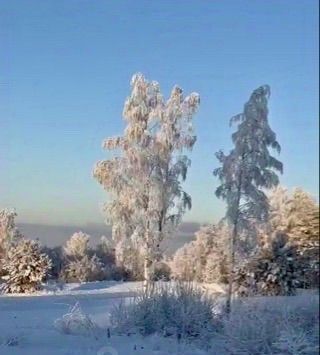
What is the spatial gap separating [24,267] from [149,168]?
1.19 m

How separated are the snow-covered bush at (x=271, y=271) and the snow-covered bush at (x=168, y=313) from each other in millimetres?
629

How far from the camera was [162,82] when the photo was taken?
3564mm

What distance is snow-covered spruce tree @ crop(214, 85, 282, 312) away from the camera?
2.87 metres

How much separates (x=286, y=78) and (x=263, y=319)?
3.70 feet

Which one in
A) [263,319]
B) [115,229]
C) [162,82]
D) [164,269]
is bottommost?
[263,319]

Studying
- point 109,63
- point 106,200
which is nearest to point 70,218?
point 106,200

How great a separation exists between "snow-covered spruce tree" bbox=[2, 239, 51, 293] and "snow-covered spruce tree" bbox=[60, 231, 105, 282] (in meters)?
0.14

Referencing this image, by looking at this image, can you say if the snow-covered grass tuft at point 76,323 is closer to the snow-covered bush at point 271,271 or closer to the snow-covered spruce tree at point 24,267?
the snow-covered spruce tree at point 24,267

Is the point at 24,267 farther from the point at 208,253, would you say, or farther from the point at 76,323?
the point at 208,253

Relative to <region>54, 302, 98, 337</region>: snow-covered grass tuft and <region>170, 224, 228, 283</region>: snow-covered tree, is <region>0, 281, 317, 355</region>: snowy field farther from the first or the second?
<region>170, 224, 228, 283</region>: snow-covered tree

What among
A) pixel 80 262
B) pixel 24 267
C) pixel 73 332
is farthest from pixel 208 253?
pixel 24 267

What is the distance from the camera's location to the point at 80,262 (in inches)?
155

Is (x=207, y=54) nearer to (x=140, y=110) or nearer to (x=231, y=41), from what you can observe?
(x=231, y=41)

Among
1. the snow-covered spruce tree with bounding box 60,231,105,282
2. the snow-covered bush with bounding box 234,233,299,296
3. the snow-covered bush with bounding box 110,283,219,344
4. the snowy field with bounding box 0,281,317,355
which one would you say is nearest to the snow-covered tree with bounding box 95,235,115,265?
the snow-covered spruce tree with bounding box 60,231,105,282
